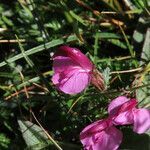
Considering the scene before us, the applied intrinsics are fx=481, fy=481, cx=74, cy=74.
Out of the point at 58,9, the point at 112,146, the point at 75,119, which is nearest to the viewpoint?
the point at 112,146

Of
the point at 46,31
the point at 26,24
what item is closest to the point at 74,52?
the point at 46,31

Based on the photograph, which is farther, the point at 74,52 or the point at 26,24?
the point at 26,24

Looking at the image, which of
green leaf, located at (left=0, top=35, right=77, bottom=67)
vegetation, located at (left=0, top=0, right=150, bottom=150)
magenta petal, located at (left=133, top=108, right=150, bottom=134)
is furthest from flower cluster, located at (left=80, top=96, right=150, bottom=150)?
green leaf, located at (left=0, top=35, right=77, bottom=67)

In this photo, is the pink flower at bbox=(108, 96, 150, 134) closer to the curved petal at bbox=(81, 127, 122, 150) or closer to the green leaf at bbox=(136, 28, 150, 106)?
the curved petal at bbox=(81, 127, 122, 150)

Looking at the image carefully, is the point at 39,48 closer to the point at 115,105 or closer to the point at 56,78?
the point at 56,78

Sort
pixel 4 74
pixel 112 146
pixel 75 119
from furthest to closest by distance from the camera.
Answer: pixel 4 74 < pixel 75 119 < pixel 112 146

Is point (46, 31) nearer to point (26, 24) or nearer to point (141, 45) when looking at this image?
point (26, 24)

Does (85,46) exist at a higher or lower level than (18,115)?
higher
